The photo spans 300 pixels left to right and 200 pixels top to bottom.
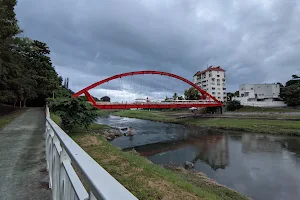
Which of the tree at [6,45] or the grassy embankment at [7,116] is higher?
the tree at [6,45]

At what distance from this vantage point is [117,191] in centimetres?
78

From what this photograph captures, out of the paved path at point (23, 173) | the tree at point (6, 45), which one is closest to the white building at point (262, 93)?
the tree at point (6, 45)

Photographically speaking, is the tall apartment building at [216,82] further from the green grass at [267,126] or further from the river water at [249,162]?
the river water at [249,162]

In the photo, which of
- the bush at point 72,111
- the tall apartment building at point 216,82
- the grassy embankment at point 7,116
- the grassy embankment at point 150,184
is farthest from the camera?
the tall apartment building at point 216,82

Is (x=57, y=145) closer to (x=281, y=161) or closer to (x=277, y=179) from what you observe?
(x=277, y=179)

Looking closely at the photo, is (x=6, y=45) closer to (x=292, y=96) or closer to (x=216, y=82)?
(x=292, y=96)

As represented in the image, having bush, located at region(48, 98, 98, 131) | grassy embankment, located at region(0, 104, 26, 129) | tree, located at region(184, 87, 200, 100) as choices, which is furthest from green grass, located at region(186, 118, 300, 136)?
grassy embankment, located at region(0, 104, 26, 129)

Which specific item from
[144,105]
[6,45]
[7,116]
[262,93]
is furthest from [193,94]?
[6,45]

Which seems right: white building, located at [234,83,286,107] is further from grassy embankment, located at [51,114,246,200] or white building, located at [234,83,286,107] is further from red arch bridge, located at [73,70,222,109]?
grassy embankment, located at [51,114,246,200]

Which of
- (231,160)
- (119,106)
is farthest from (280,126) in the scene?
(119,106)

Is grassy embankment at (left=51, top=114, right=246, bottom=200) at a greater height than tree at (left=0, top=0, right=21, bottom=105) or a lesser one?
lesser

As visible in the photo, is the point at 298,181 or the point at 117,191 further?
the point at 298,181

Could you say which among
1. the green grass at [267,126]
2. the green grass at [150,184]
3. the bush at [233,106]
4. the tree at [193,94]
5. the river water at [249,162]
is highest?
the tree at [193,94]

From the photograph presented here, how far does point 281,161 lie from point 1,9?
906 inches
